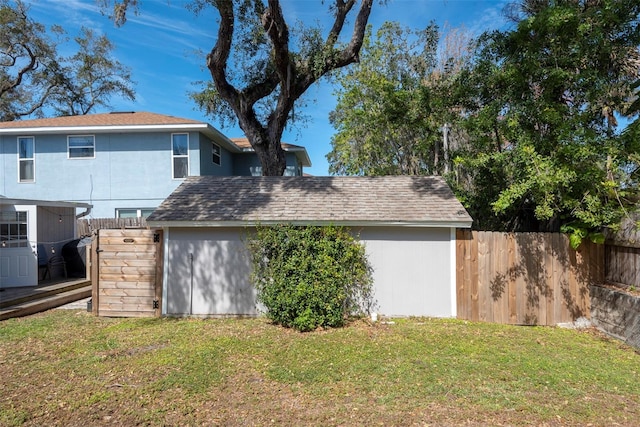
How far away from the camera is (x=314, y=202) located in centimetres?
782

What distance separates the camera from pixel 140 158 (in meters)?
14.4

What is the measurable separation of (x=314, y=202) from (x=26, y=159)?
13.7 meters

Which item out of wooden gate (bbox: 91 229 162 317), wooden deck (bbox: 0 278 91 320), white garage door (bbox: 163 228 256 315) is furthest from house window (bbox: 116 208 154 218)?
white garage door (bbox: 163 228 256 315)

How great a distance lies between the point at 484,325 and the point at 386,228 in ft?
8.73

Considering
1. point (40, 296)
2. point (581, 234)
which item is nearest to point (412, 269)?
point (581, 234)

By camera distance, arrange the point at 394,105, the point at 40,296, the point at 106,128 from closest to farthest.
→ the point at 40,296 < the point at 394,105 < the point at 106,128

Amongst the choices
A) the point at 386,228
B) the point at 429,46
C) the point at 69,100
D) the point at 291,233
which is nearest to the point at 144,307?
the point at 291,233

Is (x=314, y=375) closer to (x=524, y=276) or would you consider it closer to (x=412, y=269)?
(x=412, y=269)

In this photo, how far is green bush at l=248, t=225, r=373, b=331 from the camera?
6734 millimetres

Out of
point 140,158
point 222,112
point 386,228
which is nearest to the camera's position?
point 386,228

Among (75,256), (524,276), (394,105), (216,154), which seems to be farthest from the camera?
(216,154)

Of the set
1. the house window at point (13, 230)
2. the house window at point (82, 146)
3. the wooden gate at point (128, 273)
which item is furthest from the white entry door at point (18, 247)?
the house window at point (82, 146)

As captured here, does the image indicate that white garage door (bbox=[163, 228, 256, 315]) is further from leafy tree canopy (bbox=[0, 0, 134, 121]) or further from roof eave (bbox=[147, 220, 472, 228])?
leafy tree canopy (bbox=[0, 0, 134, 121])

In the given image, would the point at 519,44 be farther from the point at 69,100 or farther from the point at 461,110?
the point at 69,100
